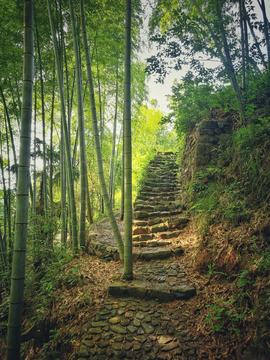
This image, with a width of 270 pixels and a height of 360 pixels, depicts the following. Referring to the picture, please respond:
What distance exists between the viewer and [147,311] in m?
1.82

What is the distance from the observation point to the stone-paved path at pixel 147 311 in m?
1.41

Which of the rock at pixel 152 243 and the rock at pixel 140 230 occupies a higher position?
the rock at pixel 140 230

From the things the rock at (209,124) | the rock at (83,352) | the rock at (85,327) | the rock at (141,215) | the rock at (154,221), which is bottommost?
the rock at (85,327)

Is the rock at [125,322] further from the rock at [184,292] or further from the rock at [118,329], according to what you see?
the rock at [184,292]

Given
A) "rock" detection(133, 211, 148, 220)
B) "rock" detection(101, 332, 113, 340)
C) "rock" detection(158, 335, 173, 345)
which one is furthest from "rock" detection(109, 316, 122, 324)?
"rock" detection(133, 211, 148, 220)

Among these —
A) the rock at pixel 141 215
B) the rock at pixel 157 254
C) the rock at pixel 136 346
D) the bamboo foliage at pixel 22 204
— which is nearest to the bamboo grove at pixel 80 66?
the bamboo foliage at pixel 22 204

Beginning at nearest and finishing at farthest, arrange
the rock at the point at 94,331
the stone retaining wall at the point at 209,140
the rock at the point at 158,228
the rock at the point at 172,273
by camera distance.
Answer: the rock at the point at 94,331 < the rock at the point at 172,273 < the rock at the point at 158,228 < the stone retaining wall at the point at 209,140

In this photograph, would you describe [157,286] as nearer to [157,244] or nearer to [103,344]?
[103,344]

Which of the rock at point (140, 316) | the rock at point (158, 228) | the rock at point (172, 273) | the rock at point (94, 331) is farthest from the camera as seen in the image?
the rock at point (158, 228)

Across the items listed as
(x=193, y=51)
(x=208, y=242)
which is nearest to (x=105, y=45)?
(x=193, y=51)

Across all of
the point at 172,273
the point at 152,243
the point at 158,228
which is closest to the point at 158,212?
the point at 158,228

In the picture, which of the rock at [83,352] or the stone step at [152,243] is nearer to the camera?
the rock at [83,352]

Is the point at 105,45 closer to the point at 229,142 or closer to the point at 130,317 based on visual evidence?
the point at 229,142

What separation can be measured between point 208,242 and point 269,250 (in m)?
0.72
